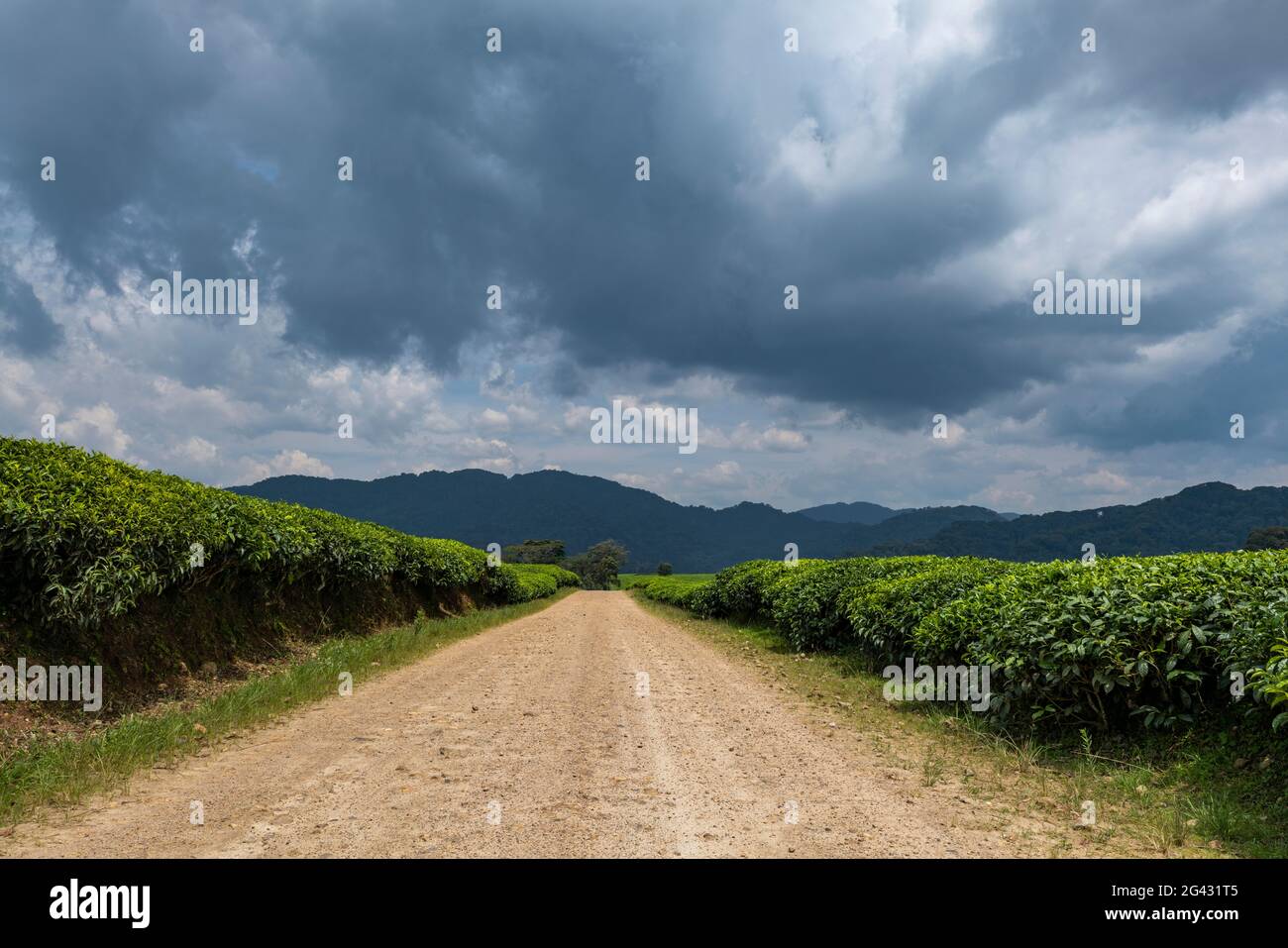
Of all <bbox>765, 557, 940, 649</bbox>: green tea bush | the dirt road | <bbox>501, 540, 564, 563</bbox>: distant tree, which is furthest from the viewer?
<bbox>501, 540, 564, 563</bbox>: distant tree

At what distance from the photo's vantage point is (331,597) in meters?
16.4

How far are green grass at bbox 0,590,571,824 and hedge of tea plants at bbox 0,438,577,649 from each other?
159cm

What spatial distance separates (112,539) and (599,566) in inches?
4638

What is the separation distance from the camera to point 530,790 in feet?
17.2

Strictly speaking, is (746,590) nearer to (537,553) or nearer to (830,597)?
(830,597)

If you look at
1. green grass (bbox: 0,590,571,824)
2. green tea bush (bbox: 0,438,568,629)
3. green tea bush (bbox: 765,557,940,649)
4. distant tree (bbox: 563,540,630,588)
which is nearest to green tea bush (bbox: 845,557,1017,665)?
green tea bush (bbox: 765,557,940,649)

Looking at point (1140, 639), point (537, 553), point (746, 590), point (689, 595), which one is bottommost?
point (537, 553)

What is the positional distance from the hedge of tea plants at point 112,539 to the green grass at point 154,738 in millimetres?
1589

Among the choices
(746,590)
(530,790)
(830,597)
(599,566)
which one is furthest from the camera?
(599,566)

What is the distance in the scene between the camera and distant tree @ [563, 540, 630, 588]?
121 meters

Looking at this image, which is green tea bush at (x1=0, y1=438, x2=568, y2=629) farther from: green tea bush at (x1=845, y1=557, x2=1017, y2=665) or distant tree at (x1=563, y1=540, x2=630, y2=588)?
distant tree at (x1=563, y1=540, x2=630, y2=588)

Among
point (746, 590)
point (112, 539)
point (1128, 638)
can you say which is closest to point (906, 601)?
point (1128, 638)

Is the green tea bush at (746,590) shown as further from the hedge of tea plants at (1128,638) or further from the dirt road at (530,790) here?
the dirt road at (530,790)

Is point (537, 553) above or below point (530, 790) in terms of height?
below
